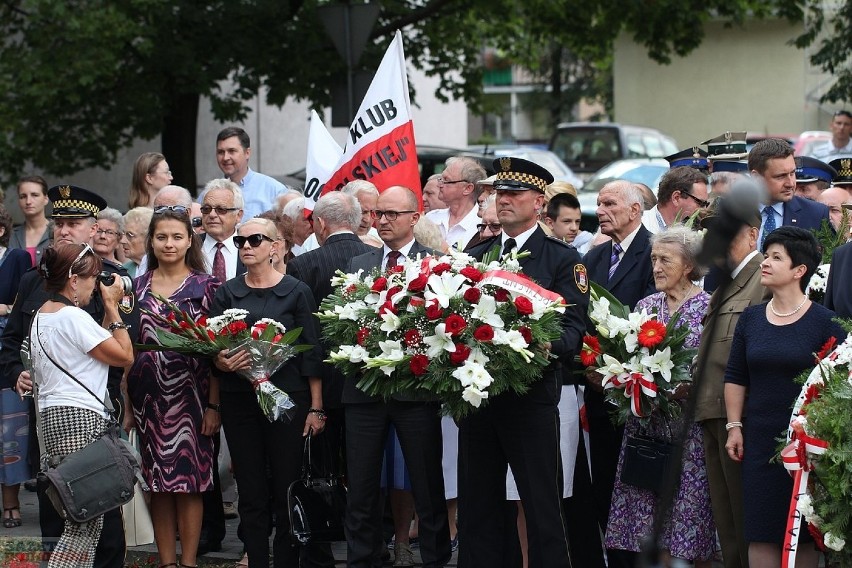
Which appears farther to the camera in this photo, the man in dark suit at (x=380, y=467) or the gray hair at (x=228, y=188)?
the gray hair at (x=228, y=188)

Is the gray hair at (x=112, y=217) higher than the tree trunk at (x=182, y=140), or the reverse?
the tree trunk at (x=182, y=140)

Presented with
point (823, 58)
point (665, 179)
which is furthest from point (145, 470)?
point (823, 58)

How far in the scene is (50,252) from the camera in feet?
25.0

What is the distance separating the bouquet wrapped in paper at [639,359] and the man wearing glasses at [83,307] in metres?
2.77

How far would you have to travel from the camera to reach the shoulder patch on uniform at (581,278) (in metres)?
7.24

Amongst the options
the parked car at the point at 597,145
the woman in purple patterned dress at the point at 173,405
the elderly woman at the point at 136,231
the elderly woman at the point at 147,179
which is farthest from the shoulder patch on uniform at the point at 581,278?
the parked car at the point at 597,145

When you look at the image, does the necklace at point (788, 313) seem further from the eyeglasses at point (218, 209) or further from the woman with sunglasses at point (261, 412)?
the eyeglasses at point (218, 209)

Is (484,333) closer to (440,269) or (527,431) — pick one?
(440,269)

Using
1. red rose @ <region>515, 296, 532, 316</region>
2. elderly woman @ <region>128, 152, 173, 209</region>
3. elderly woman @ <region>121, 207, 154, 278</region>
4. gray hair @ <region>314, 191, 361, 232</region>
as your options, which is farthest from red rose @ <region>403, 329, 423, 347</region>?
elderly woman @ <region>128, 152, 173, 209</region>

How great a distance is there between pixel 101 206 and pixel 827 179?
5.47 m

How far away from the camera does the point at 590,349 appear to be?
24.3ft

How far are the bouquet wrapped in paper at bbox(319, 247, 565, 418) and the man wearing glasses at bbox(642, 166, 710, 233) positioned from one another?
2351mm

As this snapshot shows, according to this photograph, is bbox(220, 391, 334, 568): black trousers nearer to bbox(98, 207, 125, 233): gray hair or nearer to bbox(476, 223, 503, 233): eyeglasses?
bbox(476, 223, 503, 233): eyeglasses

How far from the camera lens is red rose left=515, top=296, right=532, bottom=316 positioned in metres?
6.70
